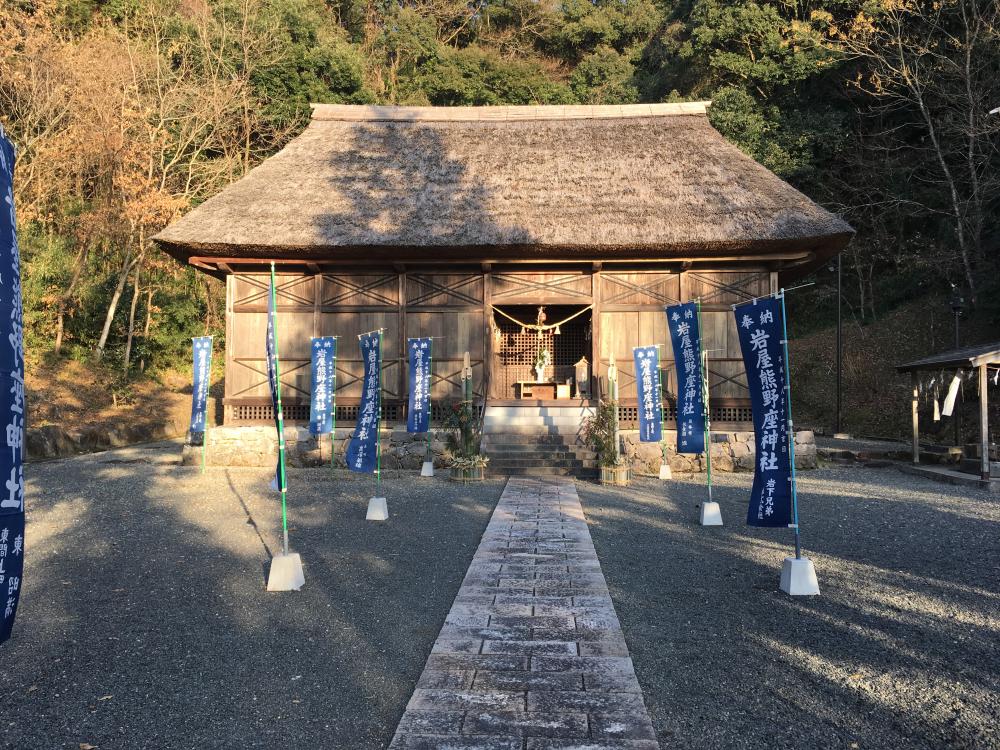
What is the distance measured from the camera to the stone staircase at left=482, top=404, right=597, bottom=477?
1137cm

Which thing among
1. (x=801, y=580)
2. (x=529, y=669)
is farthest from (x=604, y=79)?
(x=529, y=669)

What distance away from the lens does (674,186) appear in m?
13.2

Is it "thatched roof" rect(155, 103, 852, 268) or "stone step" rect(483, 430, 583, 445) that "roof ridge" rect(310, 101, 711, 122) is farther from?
"stone step" rect(483, 430, 583, 445)

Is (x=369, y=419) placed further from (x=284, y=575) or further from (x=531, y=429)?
(x=531, y=429)

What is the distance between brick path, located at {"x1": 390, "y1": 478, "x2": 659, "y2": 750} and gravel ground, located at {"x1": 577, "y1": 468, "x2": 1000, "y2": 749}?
18 cm

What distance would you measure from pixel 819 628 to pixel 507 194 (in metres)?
11.1

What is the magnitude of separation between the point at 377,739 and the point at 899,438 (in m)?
18.6

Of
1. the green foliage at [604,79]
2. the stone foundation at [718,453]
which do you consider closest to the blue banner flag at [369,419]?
the stone foundation at [718,453]

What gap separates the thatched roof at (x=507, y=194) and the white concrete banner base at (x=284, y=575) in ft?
26.6

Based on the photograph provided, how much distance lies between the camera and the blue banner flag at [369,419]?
331 inches

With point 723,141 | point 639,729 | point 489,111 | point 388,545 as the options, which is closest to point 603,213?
point 723,141

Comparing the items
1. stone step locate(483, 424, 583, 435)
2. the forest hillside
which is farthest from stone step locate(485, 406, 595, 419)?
the forest hillside

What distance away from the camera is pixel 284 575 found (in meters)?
4.95

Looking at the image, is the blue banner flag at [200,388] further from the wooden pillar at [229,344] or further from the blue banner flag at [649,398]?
the blue banner flag at [649,398]
